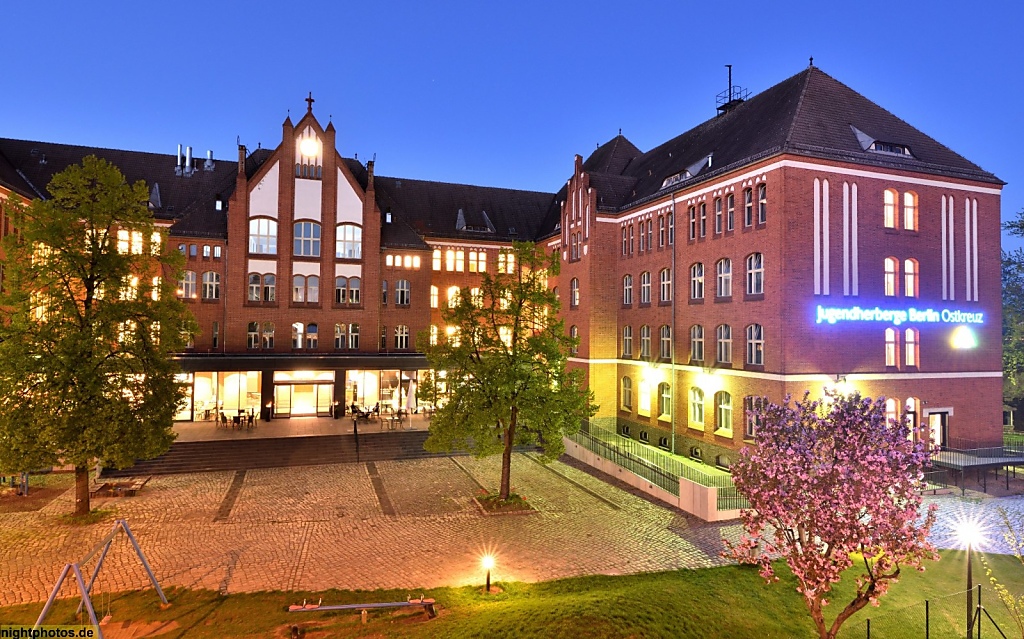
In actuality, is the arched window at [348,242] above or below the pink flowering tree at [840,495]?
above

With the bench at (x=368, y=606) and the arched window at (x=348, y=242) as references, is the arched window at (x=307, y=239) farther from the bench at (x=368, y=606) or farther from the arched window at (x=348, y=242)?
the bench at (x=368, y=606)

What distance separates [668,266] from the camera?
112 feet

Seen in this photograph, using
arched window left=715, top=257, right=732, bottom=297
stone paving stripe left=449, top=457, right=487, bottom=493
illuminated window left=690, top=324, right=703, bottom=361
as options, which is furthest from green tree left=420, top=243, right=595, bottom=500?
arched window left=715, top=257, right=732, bottom=297

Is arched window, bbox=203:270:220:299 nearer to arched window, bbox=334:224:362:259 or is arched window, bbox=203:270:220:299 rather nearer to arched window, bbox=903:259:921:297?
arched window, bbox=334:224:362:259

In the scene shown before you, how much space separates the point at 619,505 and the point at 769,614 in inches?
371

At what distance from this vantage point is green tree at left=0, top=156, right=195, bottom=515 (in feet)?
62.1

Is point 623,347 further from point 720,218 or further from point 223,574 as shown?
point 223,574

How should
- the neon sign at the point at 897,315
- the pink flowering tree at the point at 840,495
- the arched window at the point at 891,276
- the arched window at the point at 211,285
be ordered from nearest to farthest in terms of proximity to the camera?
the pink flowering tree at the point at 840,495 < the neon sign at the point at 897,315 < the arched window at the point at 891,276 < the arched window at the point at 211,285

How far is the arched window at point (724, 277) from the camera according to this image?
96.5 feet

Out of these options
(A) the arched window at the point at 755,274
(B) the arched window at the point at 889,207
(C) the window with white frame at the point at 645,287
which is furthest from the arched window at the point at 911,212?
(C) the window with white frame at the point at 645,287

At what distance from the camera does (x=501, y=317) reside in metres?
24.4

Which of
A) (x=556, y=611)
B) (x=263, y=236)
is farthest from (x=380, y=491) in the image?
(x=263, y=236)

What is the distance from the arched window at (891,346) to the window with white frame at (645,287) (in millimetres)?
12679

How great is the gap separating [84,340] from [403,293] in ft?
89.6
